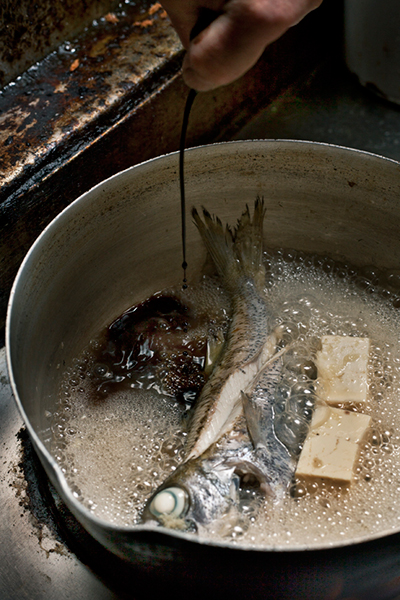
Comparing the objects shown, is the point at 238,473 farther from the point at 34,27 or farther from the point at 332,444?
the point at 34,27

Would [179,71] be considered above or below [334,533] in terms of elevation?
above

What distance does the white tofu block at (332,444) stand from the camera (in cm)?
88

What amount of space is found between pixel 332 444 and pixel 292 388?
0.57ft

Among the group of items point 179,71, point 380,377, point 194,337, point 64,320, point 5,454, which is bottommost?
point 380,377

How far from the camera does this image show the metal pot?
2.47 feet

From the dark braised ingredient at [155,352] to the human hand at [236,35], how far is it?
1.96 ft

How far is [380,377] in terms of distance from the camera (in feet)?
3.57

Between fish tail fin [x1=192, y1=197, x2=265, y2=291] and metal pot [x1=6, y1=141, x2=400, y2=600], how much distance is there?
0.03 m

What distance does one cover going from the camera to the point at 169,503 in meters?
0.75

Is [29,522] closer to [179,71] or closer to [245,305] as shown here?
[245,305]

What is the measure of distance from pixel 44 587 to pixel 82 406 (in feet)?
1.06

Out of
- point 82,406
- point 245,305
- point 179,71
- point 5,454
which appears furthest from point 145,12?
point 5,454

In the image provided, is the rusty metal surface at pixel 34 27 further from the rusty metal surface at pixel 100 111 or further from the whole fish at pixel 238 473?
the whole fish at pixel 238 473

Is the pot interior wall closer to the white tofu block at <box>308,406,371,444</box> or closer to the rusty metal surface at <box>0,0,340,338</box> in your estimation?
the rusty metal surface at <box>0,0,340,338</box>
